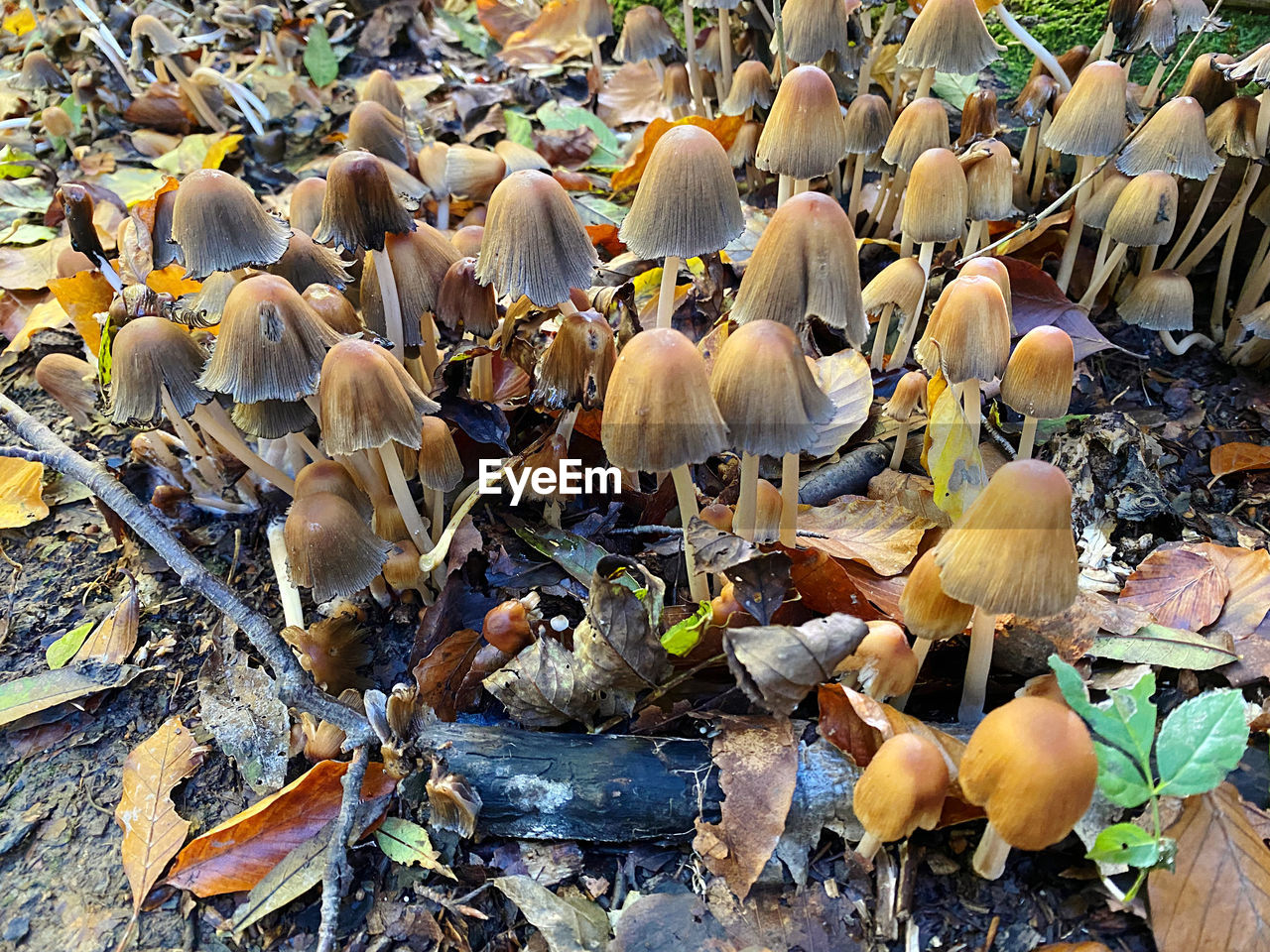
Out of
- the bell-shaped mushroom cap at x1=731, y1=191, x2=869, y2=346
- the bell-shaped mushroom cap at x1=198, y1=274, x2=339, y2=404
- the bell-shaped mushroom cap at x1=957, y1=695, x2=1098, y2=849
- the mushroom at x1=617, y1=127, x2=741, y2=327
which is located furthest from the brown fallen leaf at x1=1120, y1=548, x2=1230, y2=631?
the bell-shaped mushroom cap at x1=198, y1=274, x2=339, y2=404

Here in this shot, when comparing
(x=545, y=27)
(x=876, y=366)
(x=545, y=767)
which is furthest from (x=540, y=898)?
(x=545, y=27)

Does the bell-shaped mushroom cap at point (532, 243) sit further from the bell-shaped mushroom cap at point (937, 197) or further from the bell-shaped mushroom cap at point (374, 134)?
the bell-shaped mushroom cap at point (374, 134)

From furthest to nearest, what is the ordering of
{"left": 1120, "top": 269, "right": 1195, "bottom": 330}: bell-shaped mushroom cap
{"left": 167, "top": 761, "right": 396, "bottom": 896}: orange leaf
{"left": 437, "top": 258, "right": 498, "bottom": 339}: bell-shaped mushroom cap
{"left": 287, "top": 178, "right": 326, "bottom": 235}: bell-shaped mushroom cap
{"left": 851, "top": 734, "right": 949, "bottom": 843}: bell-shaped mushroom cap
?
{"left": 1120, "top": 269, "right": 1195, "bottom": 330}: bell-shaped mushroom cap → {"left": 287, "top": 178, "right": 326, "bottom": 235}: bell-shaped mushroom cap → {"left": 437, "top": 258, "right": 498, "bottom": 339}: bell-shaped mushroom cap → {"left": 167, "top": 761, "right": 396, "bottom": 896}: orange leaf → {"left": 851, "top": 734, "right": 949, "bottom": 843}: bell-shaped mushroom cap

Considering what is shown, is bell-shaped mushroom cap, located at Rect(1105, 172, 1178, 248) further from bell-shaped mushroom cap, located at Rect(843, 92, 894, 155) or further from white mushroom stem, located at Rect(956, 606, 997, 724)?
white mushroom stem, located at Rect(956, 606, 997, 724)

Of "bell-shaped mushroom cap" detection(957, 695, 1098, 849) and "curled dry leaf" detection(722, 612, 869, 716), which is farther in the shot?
"curled dry leaf" detection(722, 612, 869, 716)

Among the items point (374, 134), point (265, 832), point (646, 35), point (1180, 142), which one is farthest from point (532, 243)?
point (646, 35)

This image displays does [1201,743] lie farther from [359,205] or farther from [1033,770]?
[359,205]
